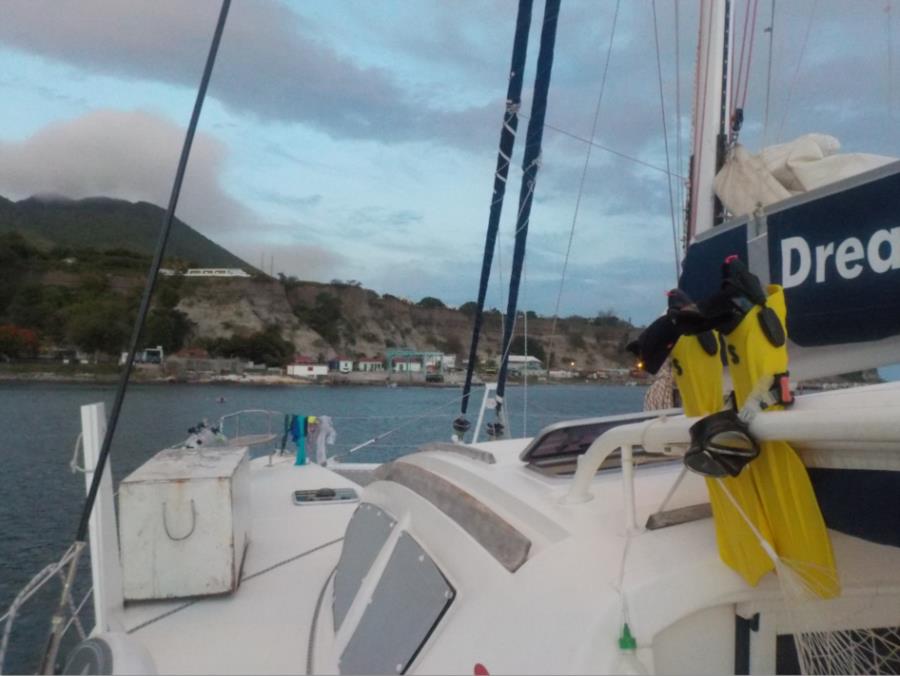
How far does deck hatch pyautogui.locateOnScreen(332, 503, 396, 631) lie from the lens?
340cm

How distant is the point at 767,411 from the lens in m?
1.63

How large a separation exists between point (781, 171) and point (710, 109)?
1203 millimetres

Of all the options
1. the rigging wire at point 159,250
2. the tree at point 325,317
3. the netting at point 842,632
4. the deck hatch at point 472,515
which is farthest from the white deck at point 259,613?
the tree at point 325,317

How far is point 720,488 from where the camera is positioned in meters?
1.80

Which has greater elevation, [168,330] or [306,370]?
[168,330]

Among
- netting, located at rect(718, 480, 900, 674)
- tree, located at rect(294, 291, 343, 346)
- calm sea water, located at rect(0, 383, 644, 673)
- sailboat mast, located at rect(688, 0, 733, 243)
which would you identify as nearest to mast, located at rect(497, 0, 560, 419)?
calm sea water, located at rect(0, 383, 644, 673)

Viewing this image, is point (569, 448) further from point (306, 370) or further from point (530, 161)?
point (306, 370)

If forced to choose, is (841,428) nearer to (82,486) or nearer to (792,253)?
(792,253)

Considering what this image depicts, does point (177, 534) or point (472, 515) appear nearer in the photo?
point (472, 515)

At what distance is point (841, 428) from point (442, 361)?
5247cm

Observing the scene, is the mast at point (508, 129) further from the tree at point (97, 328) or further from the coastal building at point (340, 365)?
the coastal building at point (340, 365)

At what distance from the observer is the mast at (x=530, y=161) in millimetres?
6855

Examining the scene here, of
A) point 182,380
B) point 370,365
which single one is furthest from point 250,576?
point 370,365

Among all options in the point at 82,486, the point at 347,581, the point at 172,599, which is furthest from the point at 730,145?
the point at 82,486
